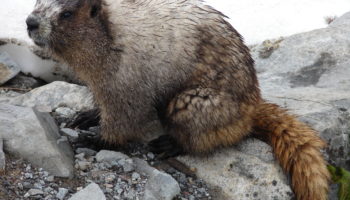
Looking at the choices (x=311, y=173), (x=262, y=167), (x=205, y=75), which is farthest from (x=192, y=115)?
(x=311, y=173)

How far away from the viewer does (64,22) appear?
15.4 feet

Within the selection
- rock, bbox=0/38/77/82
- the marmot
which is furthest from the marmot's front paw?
rock, bbox=0/38/77/82

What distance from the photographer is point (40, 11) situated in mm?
4609

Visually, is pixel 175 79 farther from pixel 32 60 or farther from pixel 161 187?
pixel 32 60

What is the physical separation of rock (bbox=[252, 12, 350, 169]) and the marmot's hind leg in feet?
2.92

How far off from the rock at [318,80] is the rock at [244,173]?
30.7 inches

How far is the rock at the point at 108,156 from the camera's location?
4.93 metres

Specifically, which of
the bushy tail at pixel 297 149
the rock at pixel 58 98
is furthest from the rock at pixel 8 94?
the bushy tail at pixel 297 149

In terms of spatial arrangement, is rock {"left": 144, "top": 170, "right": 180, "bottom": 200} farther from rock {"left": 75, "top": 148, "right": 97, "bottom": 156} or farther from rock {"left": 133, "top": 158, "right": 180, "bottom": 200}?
rock {"left": 75, "top": 148, "right": 97, "bottom": 156}

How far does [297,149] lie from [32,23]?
2592 mm

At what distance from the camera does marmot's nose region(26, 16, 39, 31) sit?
15.0 ft

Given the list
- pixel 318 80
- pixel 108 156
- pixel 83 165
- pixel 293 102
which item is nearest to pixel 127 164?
pixel 108 156

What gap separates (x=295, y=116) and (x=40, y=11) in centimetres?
260

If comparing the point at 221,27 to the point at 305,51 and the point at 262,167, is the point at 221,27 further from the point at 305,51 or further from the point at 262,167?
the point at 305,51
